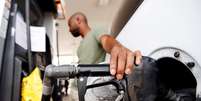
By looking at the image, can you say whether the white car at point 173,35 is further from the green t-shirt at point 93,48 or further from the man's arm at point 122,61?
the green t-shirt at point 93,48

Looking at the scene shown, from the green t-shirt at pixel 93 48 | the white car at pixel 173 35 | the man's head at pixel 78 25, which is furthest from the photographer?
the man's head at pixel 78 25

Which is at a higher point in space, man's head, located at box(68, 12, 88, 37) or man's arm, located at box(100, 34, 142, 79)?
man's head, located at box(68, 12, 88, 37)

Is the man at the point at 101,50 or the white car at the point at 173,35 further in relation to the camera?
the white car at the point at 173,35

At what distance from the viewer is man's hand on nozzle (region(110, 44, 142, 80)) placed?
22.8 inches

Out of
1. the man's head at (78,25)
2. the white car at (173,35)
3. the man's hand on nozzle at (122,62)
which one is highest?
the man's head at (78,25)

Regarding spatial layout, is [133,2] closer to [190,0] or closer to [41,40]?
[190,0]

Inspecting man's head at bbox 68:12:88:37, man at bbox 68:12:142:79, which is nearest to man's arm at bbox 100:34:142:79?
man at bbox 68:12:142:79

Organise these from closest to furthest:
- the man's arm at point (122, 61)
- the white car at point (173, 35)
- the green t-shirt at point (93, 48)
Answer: the man's arm at point (122, 61) → the white car at point (173, 35) → the green t-shirt at point (93, 48)

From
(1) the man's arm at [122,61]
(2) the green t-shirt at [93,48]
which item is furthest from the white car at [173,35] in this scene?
(2) the green t-shirt at [93,48]

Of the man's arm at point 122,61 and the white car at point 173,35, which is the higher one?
the white car at point 173,35

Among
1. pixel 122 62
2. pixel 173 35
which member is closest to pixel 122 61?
pixel 122 62

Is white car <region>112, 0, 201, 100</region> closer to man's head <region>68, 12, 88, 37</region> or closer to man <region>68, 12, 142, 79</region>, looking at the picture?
Result: man <region>68, 12, 142, 79</region>

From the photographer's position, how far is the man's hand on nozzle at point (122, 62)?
1.90ft

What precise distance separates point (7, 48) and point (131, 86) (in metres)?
0.77
